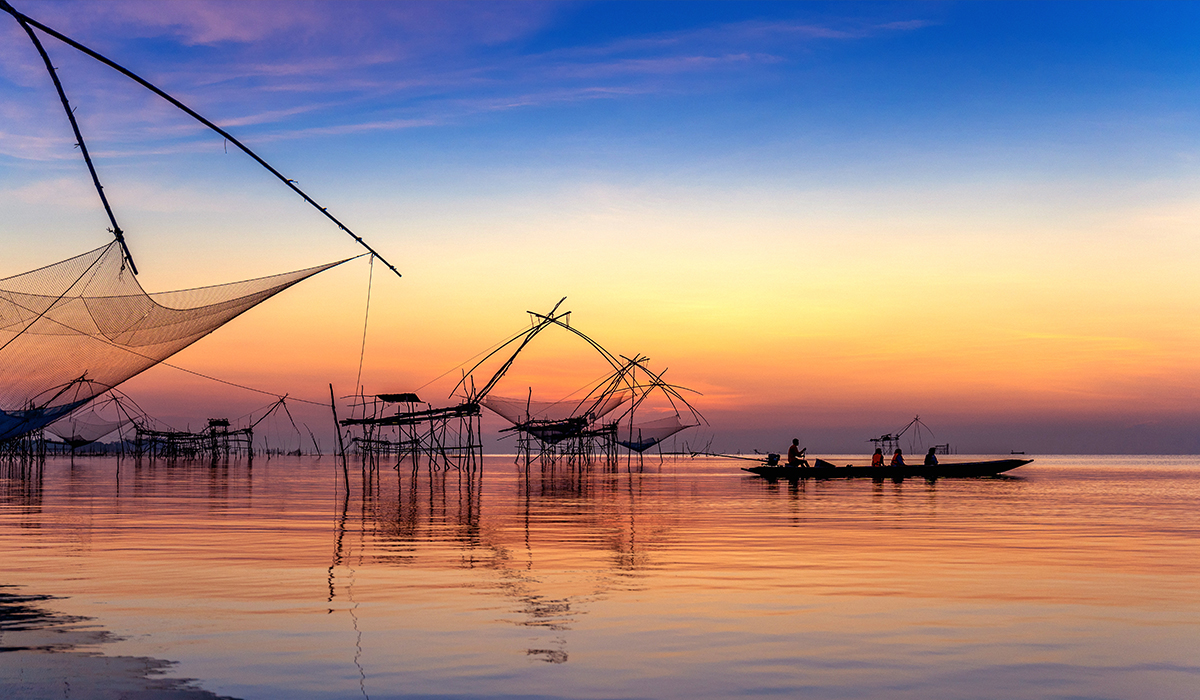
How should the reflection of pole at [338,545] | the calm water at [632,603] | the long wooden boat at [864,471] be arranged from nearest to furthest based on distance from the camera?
the calm water at [632,603] → the reflection of pole at [338,545] → the long wooden boat at [864,471]

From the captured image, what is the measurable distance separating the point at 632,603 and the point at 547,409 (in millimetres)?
41400

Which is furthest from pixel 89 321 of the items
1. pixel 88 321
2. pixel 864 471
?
pixel 864 471

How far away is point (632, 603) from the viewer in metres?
7.06

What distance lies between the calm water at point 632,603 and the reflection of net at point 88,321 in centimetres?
199

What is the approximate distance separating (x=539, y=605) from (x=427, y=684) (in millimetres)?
2282

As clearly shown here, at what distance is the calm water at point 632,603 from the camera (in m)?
4.93

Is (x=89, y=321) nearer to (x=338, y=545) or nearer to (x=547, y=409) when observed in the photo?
(x=338, y=545)

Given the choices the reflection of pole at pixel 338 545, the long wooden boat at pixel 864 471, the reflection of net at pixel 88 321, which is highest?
the reflection of net at pixel 88 321

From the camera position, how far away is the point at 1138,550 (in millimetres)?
11023

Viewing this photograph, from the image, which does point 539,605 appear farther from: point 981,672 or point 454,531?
point 454,531

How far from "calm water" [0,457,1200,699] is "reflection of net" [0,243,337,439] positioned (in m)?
1.99

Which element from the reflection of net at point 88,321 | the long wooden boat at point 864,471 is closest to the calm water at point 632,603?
the reflection of net at point 88,321

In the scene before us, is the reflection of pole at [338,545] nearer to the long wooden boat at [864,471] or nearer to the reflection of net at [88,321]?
the reflection of net at [88,321]

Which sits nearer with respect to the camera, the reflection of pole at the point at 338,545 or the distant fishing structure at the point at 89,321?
the reflection of pole at the point at 338,545
